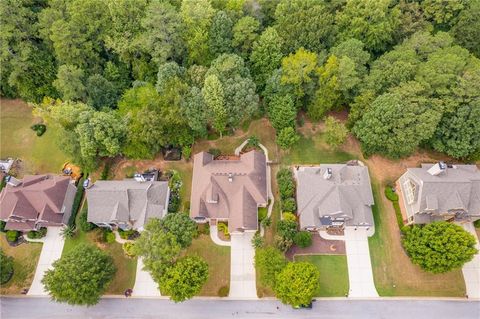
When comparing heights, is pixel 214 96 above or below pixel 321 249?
above

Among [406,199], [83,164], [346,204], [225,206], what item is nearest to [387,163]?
[406,199]

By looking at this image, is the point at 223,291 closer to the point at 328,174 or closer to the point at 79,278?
the point at 79,278

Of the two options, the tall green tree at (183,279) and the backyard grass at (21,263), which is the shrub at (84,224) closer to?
the backyard grass at (21,263)

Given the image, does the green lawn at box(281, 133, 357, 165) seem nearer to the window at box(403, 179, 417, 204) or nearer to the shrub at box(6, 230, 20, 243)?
the window at box(403, 179, 417, 204)

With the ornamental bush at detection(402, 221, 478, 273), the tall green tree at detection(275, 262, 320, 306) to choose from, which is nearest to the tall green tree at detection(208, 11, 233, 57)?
the tall green tree at detection(275, 262, 320, 306)

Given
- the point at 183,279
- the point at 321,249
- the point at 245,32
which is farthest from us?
the point at 245,32

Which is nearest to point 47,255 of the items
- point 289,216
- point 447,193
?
point 289,216

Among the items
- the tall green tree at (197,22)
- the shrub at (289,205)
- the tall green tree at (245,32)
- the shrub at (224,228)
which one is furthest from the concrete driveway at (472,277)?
the tall green tree at (197,22)

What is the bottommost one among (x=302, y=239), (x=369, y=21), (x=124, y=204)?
(x=302, y=239)
